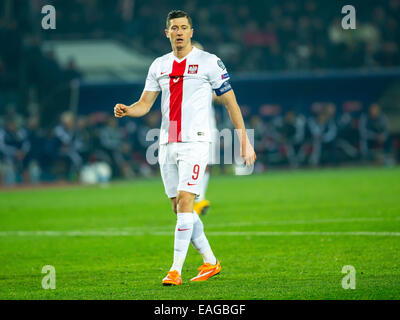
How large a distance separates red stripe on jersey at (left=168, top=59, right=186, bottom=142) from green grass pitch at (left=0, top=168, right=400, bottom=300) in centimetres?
132

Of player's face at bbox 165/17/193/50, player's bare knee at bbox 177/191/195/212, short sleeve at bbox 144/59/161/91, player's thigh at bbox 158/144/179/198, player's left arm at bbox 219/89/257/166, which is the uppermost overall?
player's face at bbox 165/17/193/50

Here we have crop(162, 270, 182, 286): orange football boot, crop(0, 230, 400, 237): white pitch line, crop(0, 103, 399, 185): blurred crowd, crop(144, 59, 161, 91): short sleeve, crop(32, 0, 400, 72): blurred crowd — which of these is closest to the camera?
crop(162, 270, 182, 286): orange football boot

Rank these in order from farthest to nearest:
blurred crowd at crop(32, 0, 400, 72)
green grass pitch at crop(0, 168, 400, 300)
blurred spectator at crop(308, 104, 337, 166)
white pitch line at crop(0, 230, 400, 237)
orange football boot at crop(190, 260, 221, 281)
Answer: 1. blurred crowd at crop(32, 0, 400, 72)
2. blurred spectator at crop(308, 104, 337, 166)
3. white pitch line at crop(0, 230, 400, 237)
4. orange football boot at crop(190, 260, 221, 281)
5. green grass pitch at crop(0, 168, 400, 300)

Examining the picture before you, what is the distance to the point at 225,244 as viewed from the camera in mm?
8930

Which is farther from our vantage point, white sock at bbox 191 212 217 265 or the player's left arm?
white sock at bbox 191 212 217 265

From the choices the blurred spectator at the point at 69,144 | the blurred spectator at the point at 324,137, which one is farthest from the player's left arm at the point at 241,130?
the blurred spectator at the point at 324,137

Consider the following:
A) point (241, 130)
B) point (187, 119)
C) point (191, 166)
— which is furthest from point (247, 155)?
point (187, 119)

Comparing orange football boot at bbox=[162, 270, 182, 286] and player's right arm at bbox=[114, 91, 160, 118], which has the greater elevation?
player's right arm at bbox=[114, 91, 160, 118]

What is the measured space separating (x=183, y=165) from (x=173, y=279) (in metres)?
1.01

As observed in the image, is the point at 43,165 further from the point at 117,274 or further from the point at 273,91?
the point at 117,274

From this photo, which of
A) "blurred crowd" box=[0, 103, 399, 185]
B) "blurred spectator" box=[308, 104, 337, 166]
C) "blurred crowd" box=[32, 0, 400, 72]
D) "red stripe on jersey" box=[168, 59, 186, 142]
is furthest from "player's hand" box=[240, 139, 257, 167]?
"blurred crowd" box=[32, 0, 400, 72]

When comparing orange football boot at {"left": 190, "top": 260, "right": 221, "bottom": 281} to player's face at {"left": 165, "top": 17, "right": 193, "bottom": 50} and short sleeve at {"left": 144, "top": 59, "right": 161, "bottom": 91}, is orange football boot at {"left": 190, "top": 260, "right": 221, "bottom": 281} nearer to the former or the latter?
short sleeve at {"left": 144, "top": 59, "right": 161, "bottom": 91}

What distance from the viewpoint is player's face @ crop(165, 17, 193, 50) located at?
6641 millimetres

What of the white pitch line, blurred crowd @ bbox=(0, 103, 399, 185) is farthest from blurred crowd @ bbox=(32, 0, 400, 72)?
the white pitch line
